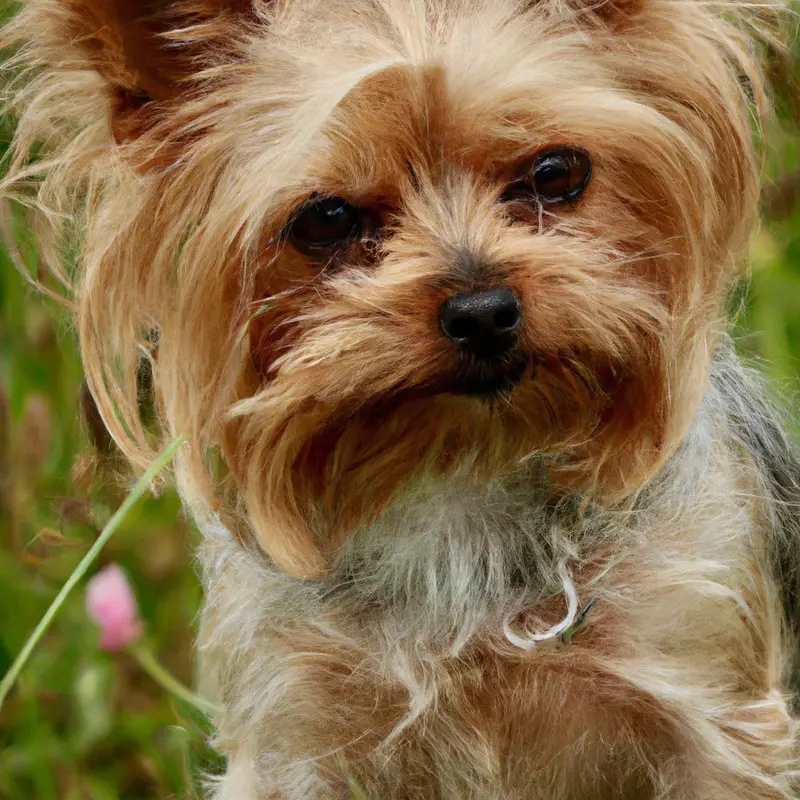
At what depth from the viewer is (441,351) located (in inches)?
76.6

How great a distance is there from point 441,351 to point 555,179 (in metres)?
0.36

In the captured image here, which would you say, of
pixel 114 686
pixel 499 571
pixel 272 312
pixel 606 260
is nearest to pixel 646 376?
pixel 606 260

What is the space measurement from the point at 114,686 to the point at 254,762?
809 millimetres

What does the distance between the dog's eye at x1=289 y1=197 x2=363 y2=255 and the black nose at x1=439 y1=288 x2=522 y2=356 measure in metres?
0.25

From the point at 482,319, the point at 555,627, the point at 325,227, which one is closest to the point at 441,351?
the point at 482,319

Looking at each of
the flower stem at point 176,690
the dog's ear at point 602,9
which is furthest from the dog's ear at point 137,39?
the flower stem at point 176,690

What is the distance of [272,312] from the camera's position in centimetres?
213

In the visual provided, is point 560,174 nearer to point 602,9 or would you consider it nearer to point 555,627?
point 602,9

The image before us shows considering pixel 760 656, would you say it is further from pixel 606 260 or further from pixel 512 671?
pixel 606 260

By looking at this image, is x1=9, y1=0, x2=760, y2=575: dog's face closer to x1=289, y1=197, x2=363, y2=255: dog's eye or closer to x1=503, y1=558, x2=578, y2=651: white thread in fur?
x1=289, y1=197, x2=363, y2=255: dog's eye

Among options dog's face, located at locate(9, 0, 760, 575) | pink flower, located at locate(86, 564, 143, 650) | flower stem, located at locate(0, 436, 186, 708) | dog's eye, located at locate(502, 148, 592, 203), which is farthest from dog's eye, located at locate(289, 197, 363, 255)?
pink flower, located at locate(86, 564, 143, 650)

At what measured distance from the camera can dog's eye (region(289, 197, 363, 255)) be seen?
81.7 inches

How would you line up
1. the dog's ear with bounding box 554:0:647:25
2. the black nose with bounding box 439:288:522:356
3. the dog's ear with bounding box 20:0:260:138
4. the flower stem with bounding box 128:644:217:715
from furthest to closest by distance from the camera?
1. the flower stem with bounding box 128:644:217:715
2. the dog's ear with bounding box 554:0:647:25
3. the dog's ear with bounding box 20:0:260:138
4. the black nose with bounding box 439:288:522:356

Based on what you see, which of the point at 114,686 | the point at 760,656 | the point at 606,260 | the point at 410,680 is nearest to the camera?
the point at 606,260
